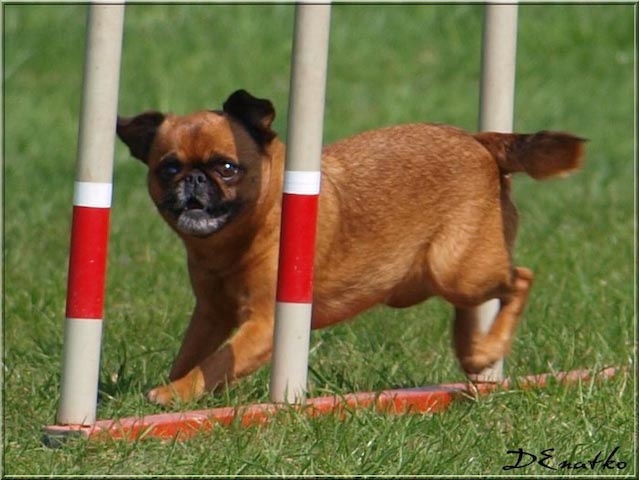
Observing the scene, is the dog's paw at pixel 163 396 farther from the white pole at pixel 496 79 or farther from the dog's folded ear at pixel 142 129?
the white pole at pixel 496 79

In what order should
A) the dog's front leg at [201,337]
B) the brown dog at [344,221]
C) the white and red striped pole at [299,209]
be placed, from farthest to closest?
the dog's front leg at [201,337] → the brown dog at [344,221] → the white and red striped pole at [299,209]


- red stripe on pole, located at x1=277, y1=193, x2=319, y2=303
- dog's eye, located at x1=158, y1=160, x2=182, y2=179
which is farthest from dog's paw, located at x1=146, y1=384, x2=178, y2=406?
dog's eye, located at x1=158, y1=160, x2=182, y2=179

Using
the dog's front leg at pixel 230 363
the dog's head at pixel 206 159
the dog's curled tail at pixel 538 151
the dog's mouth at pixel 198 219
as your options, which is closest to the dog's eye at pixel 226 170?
the dog's head at pixel 206 159

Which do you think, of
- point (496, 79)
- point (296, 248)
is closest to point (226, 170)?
point (296, 248)

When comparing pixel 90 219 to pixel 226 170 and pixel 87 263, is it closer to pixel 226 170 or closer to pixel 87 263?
pixel 87 263

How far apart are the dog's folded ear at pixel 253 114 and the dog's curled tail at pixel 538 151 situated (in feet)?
3.10

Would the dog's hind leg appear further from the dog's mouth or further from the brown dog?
the dog's mouth

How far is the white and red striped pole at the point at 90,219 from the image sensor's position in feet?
13.8

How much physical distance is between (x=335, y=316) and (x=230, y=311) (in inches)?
15.5

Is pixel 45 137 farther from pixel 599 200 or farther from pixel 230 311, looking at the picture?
pixel 230 311

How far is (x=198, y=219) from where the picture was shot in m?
4.73

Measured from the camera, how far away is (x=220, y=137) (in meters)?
4.86

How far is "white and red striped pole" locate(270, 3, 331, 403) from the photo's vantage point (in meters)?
4.46

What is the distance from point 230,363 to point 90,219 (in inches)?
33.0
